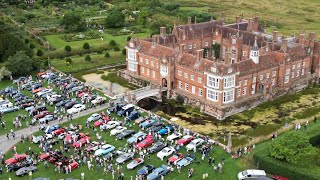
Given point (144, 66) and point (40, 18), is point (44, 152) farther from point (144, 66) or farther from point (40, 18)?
point (40, 18)

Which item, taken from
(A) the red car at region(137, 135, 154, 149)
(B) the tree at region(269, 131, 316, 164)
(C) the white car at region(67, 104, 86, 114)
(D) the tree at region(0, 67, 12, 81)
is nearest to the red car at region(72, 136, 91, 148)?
(A) the red car at region(137, 135, 154, 149)

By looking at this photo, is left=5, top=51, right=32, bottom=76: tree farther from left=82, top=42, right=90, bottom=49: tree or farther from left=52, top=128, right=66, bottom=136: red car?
left=52, top=128, right=66, bottom=136: red car

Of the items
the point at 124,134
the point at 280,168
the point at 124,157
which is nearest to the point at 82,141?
the point at 124,134

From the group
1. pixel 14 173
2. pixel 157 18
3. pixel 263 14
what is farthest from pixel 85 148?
pixel 263 14

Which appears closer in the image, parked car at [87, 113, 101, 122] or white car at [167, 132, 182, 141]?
white car at [167, 132, 182, 141]

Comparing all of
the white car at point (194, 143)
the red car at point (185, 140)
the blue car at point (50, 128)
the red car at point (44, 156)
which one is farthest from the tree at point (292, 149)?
the blue car at point (50, 128)
